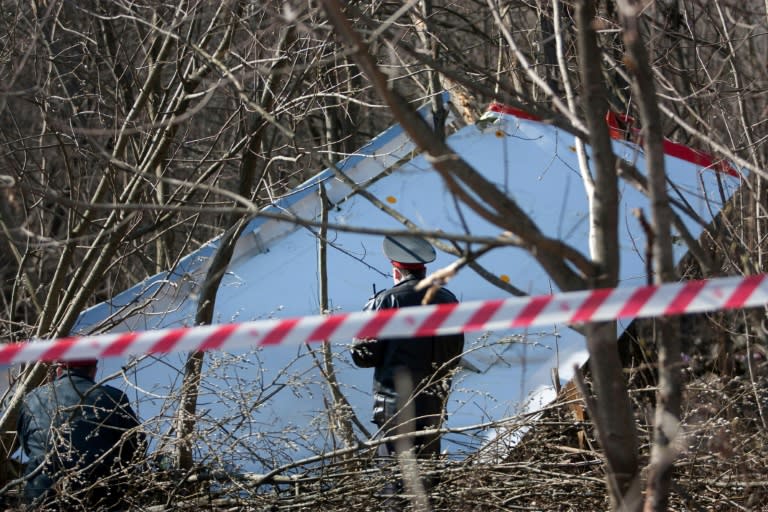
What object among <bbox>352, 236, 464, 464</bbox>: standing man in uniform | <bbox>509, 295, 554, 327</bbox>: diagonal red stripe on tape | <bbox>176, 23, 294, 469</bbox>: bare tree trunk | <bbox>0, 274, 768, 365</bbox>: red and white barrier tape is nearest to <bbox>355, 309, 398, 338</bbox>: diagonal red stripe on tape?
<bbox>0, 274, 768, 365</bbox>: red and white barrier tape

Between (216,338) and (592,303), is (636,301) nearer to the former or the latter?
(592,303)

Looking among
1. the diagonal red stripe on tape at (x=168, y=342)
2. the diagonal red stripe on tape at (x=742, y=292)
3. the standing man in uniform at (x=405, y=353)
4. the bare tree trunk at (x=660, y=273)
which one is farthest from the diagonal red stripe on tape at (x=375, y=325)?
the standing man in uniform at (x=405, y=353)

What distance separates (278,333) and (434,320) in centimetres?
45

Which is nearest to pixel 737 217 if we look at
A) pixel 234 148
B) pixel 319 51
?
pixel 319 51

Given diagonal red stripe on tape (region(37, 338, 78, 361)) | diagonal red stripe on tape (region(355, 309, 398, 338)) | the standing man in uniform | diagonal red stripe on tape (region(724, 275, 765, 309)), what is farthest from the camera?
the standing man in uniform

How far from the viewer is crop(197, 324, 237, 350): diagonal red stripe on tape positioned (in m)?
2.82

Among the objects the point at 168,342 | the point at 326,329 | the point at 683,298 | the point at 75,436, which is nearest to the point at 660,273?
the point at 683,298

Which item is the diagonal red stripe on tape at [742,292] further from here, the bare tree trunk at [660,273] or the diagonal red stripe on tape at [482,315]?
the diagonal red stripe on tape at [482,315]

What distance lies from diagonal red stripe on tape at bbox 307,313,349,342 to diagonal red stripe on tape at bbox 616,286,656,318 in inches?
32.4

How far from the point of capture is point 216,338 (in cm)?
285

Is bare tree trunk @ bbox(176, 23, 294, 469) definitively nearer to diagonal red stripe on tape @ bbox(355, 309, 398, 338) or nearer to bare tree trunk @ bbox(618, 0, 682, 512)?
diagonal red stripe on tape @ bbox(355, 309, 398, 338)

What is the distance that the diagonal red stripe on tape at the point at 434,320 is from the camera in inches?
104

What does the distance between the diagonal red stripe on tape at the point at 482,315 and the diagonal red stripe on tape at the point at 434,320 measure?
0.07 meters

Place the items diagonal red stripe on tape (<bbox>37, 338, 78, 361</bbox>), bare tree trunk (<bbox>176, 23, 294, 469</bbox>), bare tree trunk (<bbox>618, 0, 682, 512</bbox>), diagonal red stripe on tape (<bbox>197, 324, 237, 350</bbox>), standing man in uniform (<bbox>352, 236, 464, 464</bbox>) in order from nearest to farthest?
bare tree trunk (<bbox>618, 0, 682, 512</bbox>) < diagonal red stripe on tape (<bbox>197, 324, 237, 350</bbox>) < diagonal red stripe on tape (<bbox>37, 338, 78, 361</bbox>) < bare tree trunk (<bbox>176, 23, 294, 469</bbox>) < standing man in uniform (<bbox>352, 236, 464, 464</bbox>)
